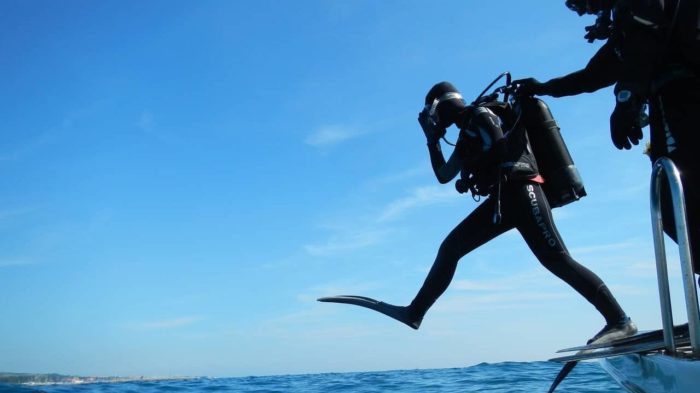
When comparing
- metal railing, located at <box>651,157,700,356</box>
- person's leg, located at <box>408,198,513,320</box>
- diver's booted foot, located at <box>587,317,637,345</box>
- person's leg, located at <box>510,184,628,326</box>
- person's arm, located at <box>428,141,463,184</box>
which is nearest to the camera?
metal railing, located at <box>651,157,700,356</box>

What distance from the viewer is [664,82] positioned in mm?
2512

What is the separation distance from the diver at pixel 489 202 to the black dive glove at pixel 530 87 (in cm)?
25

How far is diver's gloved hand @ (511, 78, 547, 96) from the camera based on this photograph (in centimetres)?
372

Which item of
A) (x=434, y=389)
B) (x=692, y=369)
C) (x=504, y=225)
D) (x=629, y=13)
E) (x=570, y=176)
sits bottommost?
(x=434, y=389)

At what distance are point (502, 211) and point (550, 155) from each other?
550 millimetres

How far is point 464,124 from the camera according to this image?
166 inches

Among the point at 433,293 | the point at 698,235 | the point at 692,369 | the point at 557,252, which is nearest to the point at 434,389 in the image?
the point at 433,293

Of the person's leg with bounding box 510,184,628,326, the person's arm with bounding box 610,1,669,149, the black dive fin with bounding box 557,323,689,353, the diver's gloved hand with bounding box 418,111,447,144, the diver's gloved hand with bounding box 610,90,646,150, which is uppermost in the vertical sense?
the diver's gloved hand with bounding box 418,111,447,144

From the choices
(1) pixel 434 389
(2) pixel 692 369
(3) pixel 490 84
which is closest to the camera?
(2) pixel 692 369

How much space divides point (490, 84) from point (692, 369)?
307 centimetres

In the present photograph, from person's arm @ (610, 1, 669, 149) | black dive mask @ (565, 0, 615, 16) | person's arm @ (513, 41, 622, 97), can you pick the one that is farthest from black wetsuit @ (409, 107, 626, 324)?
person's arm @ (610, 1, 669, 149)

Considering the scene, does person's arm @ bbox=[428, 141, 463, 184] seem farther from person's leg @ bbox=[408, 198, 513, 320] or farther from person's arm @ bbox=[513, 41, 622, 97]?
person's arm @ bbox=[513, 41, 622, 97]

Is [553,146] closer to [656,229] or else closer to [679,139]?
[679,139]

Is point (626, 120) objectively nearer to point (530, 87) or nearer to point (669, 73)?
point (669, 73)
